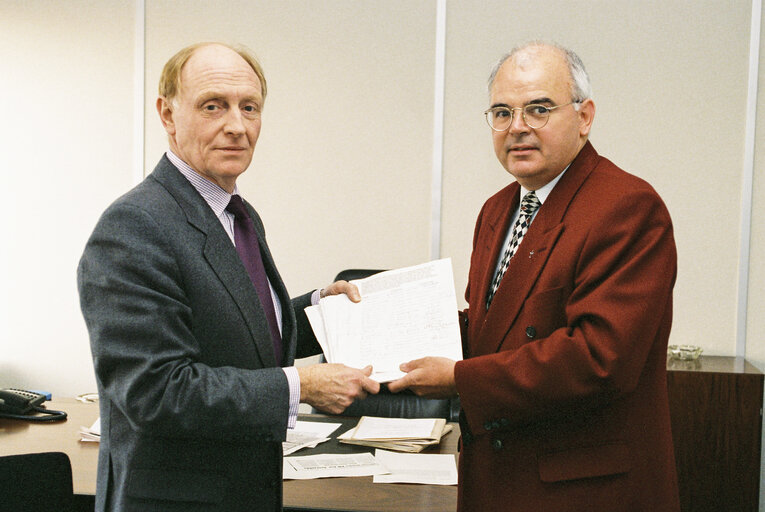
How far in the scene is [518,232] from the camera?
1.79 metres

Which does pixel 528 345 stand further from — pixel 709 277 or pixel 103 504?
pixel 709 277

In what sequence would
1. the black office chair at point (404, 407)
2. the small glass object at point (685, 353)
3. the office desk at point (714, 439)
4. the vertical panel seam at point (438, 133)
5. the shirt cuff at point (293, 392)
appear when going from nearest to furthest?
the shirt cuff at point (293, 392) → the black office chair at point (404, 407) → the office desk at point (714, 439) → the small glass object at point (685, 353) → the vertical panel seam at point (438, 133)

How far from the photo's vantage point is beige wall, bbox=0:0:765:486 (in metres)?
3.67

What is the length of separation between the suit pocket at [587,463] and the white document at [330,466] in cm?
57

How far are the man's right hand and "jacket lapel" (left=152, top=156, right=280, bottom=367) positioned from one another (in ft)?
0.32

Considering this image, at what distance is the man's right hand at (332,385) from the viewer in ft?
5.03

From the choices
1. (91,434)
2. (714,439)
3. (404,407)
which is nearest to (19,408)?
(91,434)

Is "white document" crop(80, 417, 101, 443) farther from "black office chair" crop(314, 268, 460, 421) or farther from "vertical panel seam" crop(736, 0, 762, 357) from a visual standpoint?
"vertical panel seam" crop(736, 0, 762, 357)

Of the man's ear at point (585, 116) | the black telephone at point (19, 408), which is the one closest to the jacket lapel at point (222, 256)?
the man's ear at point (585, 116)

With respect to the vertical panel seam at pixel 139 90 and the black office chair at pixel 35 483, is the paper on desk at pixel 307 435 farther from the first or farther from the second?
the vertical panel seam at pixel 139 90

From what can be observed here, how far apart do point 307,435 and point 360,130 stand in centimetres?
210

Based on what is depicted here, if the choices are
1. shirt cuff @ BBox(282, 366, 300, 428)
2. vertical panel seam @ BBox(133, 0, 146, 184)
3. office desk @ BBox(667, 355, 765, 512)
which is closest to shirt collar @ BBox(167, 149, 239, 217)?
shirt cuff @ BBox(282, 366, 300, 428)

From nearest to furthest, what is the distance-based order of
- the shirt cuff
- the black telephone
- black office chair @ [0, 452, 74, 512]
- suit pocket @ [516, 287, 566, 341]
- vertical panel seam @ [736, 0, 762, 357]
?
black office chair @ [0, 452, 74, 512] < the shirt cuff < suit pocket @ [516, 287, 566, 341] < the black telephone < vertical panel seam @ [736, 0, 762, 357]

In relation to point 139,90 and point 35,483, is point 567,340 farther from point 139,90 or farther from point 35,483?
point 139,90
